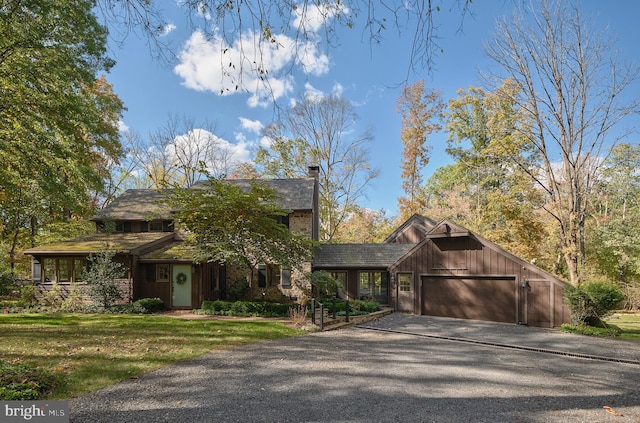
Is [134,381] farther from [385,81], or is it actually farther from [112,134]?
[112,134]

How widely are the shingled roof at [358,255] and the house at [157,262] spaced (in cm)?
147

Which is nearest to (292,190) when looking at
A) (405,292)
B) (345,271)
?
(345,271)

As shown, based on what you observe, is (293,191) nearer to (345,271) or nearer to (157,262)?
(345,271)

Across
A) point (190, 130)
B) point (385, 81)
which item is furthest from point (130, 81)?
point (190, 130)

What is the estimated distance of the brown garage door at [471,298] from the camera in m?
15.8

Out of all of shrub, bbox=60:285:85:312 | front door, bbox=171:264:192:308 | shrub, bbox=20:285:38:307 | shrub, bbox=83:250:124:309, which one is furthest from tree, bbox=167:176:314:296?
shrub, bbox=20:285:38:307

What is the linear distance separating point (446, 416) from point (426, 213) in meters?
28.2

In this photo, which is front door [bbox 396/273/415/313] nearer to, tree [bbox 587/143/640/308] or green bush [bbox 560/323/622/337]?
green bush [bbox 560/323/622/337]

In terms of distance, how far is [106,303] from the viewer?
54.6ft

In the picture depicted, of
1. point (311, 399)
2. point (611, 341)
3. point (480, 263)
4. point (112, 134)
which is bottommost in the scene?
point (611, 341)

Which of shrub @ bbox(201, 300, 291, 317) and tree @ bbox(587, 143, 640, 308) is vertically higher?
tree @ bbox(587, 143, 640, 308)

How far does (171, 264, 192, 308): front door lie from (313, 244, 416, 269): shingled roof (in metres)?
7.25

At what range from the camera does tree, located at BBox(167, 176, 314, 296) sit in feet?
53.1

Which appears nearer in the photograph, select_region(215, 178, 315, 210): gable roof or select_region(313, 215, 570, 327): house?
select_region(313, 215, 570, 327): house
